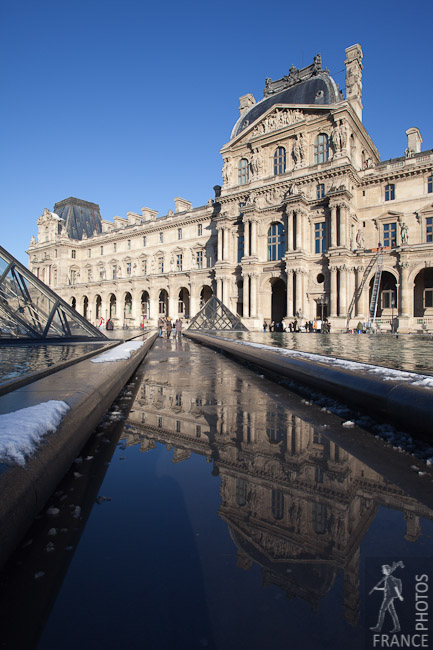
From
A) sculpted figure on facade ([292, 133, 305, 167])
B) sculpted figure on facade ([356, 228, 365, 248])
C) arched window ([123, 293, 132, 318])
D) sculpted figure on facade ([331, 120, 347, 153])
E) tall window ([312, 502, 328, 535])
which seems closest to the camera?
tall window ([312, 502, 328, 535])

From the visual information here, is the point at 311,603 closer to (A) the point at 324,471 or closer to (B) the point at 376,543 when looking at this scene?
(B) the point at 376,543

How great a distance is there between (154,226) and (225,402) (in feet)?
148

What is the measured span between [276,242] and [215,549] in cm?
3257

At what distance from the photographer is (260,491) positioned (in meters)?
1.91

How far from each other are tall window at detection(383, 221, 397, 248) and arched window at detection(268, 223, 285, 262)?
824cm

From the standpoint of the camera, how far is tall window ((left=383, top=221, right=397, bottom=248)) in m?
28.5

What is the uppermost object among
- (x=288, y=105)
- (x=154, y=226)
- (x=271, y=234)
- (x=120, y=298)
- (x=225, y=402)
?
(x=288, y=105)

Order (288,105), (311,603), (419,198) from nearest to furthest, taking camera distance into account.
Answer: (311,603) < (419,198) < (288,105)

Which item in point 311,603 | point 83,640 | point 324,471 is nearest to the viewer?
point 83,640

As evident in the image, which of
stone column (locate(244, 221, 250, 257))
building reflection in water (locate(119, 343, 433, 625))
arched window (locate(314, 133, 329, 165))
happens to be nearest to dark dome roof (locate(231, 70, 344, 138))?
arched window (locate(314, 133, 329, 165))

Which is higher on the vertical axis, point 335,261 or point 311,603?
point 335,261

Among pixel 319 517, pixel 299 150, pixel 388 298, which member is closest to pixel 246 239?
pixel 299 150

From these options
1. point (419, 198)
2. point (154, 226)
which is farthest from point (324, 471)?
point (154, 226)

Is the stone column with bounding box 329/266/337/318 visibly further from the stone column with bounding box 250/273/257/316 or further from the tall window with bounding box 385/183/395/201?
the tall window with bounding box 385/183/395/201
